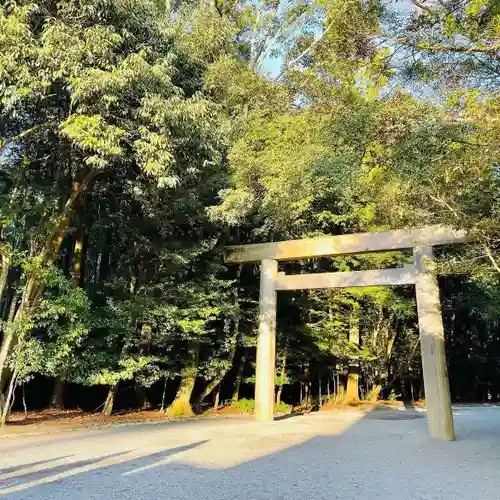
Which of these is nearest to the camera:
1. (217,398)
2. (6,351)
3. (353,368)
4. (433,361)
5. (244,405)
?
(6,351)

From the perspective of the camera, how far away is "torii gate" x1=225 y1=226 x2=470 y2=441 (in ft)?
19.1

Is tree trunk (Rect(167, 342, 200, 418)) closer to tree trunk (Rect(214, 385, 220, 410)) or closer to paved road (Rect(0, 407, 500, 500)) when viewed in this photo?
tree trunk (Rect(214, 385, 220, 410))

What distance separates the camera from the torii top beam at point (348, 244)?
19.9 ft

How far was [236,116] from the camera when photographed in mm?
8031

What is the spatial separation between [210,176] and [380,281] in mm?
3031

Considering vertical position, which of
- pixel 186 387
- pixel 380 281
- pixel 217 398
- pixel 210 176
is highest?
pixel 210 176

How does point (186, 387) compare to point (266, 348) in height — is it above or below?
below

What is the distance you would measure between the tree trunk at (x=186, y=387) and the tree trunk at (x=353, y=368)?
4.27 meters

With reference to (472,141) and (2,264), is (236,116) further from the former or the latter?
(472,141)

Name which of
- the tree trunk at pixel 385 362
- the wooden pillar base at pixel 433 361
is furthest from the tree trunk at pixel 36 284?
the tree trunk at pixel 385 362

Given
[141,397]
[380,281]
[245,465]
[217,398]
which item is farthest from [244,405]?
[245,465]

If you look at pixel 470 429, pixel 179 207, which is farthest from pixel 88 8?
pixel 470 429

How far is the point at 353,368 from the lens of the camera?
11758mm

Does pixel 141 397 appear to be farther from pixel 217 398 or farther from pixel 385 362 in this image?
pixel 385 362
